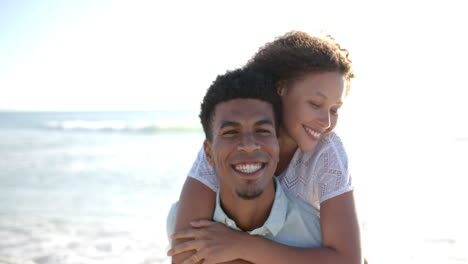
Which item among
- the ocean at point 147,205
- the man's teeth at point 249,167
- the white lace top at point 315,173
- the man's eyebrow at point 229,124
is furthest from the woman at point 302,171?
the man's eyebrow at point 229,124

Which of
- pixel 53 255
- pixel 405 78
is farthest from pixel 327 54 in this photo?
pixel 405 78

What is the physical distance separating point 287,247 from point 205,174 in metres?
0.77

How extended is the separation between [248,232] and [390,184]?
5.29 m

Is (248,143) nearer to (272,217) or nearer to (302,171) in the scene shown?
(272,217)

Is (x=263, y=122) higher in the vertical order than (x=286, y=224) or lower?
higher

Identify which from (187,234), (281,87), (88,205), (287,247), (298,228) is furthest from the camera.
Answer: (88,205)

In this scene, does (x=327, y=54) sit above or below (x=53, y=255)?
above

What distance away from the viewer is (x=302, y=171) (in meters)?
3.16

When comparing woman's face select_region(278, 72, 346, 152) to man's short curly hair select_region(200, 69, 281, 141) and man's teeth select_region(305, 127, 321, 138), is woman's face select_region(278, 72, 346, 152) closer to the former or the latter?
man's teeth select_region(305, 127, 321, 138)

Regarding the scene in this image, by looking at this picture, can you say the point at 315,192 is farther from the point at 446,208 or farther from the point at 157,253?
the point at 446,208

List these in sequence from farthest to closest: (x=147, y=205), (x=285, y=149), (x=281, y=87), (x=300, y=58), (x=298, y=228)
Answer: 1. (x=147, y=205)
2. (x=285, y=149)
3. (x=281, y=87)
4. (x=300, y=58)
5. (x=298, y=228)

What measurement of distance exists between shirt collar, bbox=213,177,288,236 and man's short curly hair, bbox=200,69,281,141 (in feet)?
1.51

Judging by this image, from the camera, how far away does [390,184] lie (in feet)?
24.6

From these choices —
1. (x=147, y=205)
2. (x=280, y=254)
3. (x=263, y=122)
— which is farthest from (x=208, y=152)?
(x=147, y=205)
